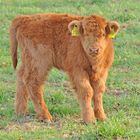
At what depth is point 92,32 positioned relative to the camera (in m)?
7.99

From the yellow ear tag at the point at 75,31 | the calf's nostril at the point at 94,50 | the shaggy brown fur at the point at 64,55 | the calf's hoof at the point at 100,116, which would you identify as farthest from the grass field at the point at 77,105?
the yellow ear tag at the point at 75,31

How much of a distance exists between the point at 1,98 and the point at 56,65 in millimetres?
1191

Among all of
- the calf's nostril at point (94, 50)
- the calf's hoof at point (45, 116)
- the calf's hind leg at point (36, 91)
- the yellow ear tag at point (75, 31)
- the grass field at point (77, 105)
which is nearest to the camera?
the grass field at point (77, 105)

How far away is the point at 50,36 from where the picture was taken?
857 centimetres

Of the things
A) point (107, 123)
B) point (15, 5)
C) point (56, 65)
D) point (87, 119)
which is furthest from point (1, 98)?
point (15, 5)

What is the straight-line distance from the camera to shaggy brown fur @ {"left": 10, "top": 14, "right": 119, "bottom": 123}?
806cm

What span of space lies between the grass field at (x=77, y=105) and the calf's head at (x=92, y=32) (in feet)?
2.99

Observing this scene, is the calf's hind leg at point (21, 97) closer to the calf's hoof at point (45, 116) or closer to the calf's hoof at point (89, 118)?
the calf's hoof at point (45, 116)

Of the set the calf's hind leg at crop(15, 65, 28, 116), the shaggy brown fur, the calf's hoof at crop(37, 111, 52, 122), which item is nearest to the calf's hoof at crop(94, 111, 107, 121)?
the shaggy brown fur

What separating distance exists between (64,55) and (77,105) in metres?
0.98

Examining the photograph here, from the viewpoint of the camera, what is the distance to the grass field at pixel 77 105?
7391mm

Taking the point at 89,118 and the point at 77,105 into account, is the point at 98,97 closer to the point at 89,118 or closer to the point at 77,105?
the point at 89,118

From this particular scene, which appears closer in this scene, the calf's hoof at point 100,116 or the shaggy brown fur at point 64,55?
the shaggy brown fur at point 64,55

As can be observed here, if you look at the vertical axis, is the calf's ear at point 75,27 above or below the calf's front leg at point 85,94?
above
